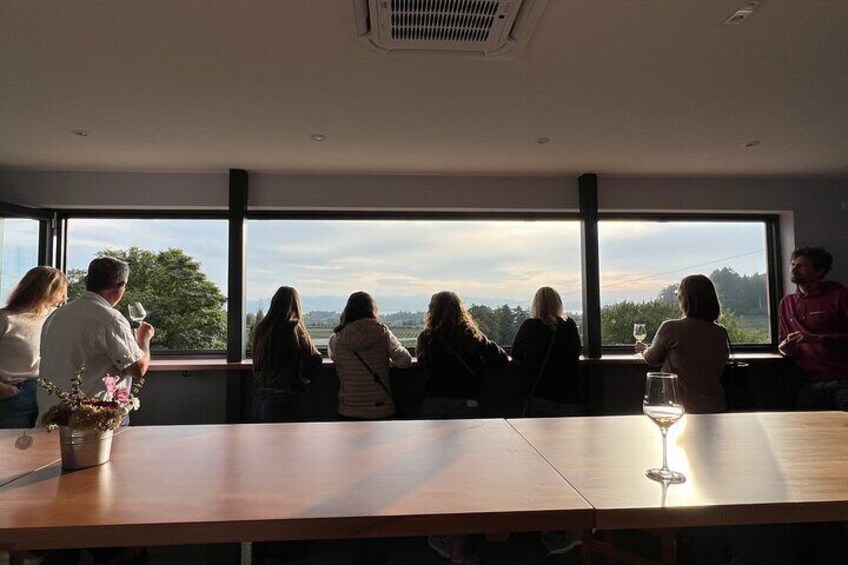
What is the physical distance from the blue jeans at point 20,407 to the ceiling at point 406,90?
154 cm

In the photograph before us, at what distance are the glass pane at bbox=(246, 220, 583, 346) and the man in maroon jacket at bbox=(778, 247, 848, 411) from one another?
5.27ft

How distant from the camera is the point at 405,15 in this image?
1.73m

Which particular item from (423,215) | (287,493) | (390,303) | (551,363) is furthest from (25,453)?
(423,215)

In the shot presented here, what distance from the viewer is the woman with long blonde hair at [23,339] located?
2.38 metres

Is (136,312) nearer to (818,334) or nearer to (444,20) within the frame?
(444,20)

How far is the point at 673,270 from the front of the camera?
429cm

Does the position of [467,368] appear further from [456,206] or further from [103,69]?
[103,69]

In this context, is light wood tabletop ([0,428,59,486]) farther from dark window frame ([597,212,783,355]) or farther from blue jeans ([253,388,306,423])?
dark window frame ([597,212,783,355])

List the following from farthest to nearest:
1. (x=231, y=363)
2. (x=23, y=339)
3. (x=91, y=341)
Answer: (x=231, y=363) < (x=23, y=339) < (x=91, y=341)

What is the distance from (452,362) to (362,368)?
0.56 m

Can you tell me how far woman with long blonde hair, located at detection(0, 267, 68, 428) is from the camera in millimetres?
2381

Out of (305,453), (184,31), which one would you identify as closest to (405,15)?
(184,31)

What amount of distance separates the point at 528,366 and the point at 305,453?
6.25 feet

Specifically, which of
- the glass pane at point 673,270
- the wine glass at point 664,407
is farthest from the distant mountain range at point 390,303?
the wine glass at point 664,407
